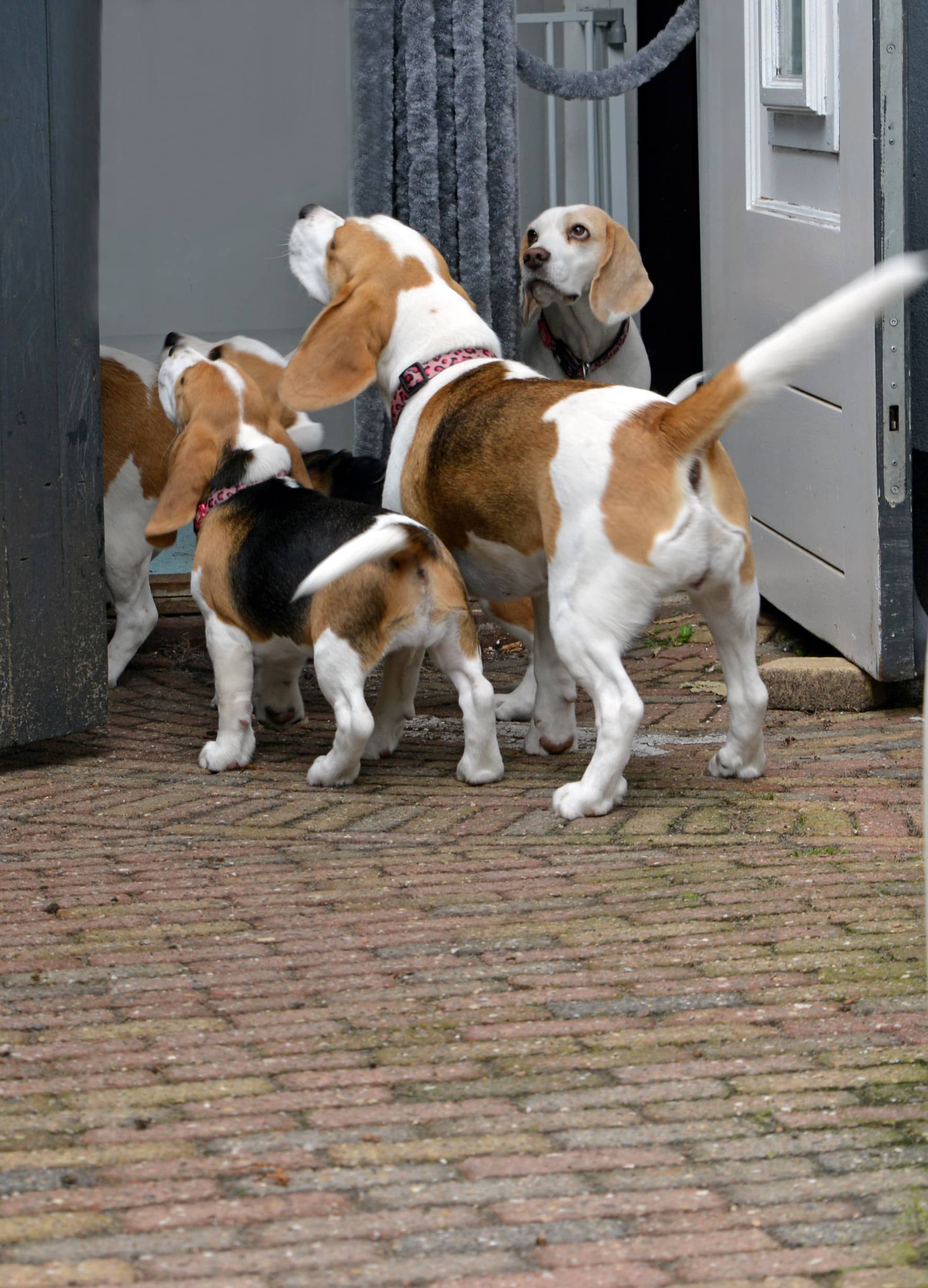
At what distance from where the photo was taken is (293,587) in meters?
4.74

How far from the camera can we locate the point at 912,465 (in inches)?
219

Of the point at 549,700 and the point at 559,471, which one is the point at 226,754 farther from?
the point at 559,471

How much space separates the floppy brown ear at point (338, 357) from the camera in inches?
204

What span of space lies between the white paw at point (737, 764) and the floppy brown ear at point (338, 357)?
5.16 feet

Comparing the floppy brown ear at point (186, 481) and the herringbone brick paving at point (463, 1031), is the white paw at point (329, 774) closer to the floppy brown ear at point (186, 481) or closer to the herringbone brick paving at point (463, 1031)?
the herringbone brick paving at point (463, 1031)

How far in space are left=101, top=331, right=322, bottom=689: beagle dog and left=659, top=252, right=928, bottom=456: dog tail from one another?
210 centimetres

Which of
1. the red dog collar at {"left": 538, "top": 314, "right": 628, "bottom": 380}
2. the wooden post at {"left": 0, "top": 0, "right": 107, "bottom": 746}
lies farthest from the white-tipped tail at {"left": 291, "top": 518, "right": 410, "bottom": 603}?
the red dog collar at {"left": 538, "top": 314, "right": 628, "bottom": 380}

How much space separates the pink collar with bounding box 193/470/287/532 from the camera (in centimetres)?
509

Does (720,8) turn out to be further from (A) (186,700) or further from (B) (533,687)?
(A) (186,700)

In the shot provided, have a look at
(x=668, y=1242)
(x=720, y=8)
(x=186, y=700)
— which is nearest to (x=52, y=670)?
(x=186, y=700)

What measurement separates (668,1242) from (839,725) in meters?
3.41

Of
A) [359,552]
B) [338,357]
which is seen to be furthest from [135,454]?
[359,552]

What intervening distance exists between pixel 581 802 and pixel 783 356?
1334 millimetres

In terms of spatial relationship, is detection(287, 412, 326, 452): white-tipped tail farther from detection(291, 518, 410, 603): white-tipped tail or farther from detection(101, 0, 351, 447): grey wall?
detection(101, 0, 351, 447): grey wall
